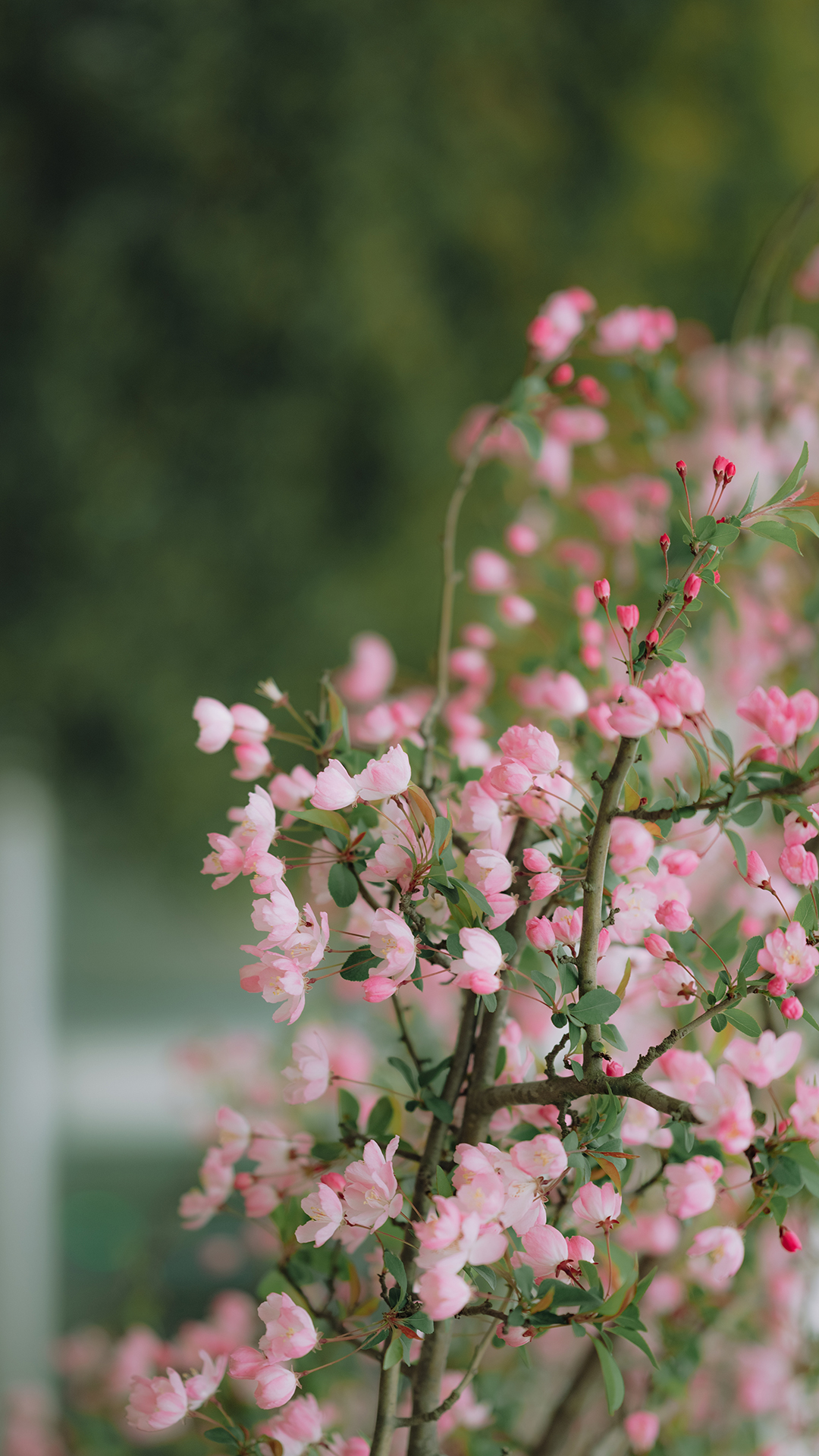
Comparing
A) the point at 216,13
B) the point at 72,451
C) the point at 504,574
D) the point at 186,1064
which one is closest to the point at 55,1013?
the point at 186,1064

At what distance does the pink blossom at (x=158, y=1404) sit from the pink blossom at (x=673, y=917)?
210mm

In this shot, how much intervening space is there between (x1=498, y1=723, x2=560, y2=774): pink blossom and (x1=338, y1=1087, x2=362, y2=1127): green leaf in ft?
0.51

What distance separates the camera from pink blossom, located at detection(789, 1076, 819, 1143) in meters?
0.30

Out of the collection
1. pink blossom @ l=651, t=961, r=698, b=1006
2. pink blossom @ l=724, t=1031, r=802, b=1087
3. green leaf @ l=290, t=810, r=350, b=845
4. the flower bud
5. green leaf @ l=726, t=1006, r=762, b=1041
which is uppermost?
the flower bud

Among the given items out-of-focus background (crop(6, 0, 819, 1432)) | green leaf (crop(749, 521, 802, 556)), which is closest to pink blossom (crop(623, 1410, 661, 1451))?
green leaf (crop(749, 521, 802, 556))

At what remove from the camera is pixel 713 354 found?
102 centimetres

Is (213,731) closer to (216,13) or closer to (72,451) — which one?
(72,451)

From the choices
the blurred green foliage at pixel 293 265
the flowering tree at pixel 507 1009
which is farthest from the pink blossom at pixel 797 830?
the blurred green foliage at pixel 293 265

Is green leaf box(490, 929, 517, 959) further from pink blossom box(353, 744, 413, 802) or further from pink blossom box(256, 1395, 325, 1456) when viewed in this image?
pink blossom box(256, 1395, 325, 1456)

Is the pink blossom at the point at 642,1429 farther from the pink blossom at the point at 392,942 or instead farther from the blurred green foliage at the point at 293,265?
the blurred green foliage at the point at 293,265

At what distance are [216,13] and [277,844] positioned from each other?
1.38 m

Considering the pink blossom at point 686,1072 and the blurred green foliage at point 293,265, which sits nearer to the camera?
the pink blossom at point 686,1072

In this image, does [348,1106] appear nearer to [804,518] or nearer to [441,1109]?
[441,1109]

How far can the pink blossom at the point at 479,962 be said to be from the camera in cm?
29
